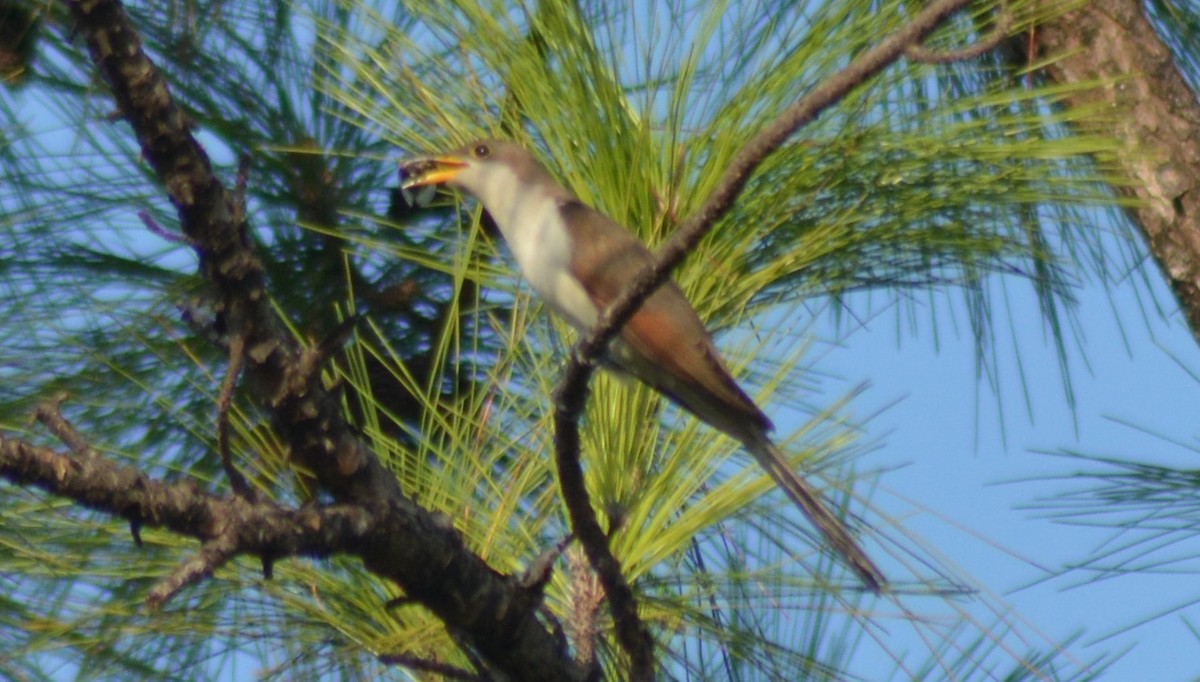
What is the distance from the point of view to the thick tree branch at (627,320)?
1282 mm

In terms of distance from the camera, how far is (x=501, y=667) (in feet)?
5.47

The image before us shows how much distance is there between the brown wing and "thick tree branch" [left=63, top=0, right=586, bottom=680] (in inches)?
18.0

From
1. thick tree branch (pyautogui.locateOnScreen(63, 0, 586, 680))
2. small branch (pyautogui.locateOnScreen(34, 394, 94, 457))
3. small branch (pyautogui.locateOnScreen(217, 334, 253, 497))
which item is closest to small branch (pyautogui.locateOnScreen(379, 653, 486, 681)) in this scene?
thick tree branch (pyautogui.locateOnScreen(63, 0, 586, 680))

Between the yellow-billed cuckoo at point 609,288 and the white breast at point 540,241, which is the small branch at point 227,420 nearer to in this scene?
the yellow-billed cuckoo at point 609,288

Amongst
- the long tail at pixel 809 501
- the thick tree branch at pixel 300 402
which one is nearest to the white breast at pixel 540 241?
the long tail at pixel 809 501

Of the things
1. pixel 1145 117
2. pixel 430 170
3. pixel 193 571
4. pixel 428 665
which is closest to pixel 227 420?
pixel 193 571

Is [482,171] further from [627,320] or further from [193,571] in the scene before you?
[193,571]

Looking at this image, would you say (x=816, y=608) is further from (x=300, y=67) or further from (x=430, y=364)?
(x=300, y=67)

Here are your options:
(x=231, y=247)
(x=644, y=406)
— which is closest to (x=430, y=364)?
(x=644, y=406)

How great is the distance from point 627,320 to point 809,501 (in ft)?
1.55

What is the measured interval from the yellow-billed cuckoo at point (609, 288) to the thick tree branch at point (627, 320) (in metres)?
0.25

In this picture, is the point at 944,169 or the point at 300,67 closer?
the point at 944,169

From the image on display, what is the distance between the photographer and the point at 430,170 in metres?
2.33

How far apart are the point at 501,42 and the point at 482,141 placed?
206 mm
